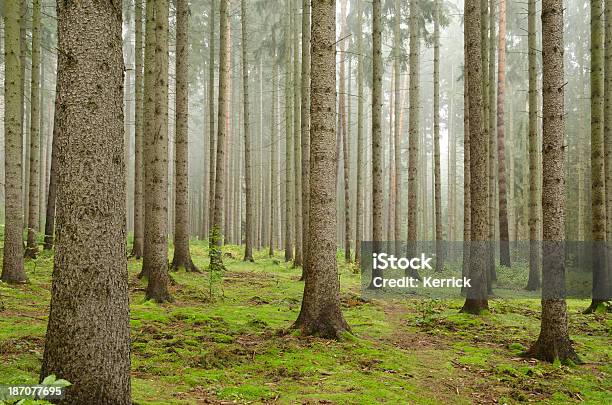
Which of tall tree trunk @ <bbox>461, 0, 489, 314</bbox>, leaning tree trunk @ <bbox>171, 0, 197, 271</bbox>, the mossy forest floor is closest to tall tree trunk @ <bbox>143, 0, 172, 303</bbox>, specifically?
the mossy forest floor

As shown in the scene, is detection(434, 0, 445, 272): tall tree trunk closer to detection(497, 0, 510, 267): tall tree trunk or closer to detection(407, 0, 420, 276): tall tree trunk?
detection(407, 0, 420, 276): tall tree trunk

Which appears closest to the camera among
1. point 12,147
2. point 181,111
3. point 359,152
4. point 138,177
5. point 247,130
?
point 12,147

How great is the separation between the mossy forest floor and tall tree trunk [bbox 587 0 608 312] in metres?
0.83

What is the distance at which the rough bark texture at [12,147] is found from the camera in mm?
9680

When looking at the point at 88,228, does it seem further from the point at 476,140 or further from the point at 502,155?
the point at 502,155

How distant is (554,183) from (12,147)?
31.2 feet

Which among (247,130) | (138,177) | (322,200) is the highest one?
(247,130)

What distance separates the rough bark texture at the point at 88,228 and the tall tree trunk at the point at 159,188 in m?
5.41

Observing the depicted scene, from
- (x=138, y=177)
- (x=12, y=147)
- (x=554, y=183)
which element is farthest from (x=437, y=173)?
(x=12, y=147)

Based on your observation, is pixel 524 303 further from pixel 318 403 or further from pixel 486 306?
pixel 318 403

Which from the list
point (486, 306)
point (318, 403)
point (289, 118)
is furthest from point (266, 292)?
point (289, 118)

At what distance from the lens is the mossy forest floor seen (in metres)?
5.33

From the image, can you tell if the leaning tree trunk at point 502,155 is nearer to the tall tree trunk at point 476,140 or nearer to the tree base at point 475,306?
the tree base at point 475,306

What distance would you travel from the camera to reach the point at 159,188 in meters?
9.45
